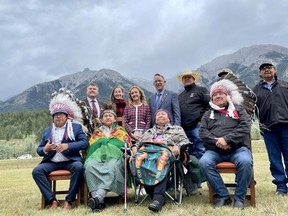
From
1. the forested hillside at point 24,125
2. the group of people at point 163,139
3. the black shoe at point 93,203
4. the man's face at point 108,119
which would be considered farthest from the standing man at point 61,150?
the forested hillside at point 24,125

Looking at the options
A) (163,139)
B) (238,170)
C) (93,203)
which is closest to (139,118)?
(163,139)

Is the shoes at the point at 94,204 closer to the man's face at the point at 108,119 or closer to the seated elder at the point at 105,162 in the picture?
the seated elder at the point at 105,162

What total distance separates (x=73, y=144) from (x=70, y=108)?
32.7 inches

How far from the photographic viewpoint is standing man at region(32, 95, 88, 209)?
552cm

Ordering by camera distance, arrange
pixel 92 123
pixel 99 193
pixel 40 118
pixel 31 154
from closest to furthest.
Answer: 1. pixel 99 193
2. pixel 92 123
3. pixel 31 154
4. pixel 40 118

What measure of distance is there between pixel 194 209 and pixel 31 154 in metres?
61.7

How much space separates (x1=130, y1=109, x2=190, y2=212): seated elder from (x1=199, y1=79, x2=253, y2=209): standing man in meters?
0.51

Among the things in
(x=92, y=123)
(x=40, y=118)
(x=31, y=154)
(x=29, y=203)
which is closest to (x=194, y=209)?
(x=92, y=123)

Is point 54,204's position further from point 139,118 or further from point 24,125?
point 24,125

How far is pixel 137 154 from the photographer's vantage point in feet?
17.3

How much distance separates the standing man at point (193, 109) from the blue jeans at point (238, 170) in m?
1.44

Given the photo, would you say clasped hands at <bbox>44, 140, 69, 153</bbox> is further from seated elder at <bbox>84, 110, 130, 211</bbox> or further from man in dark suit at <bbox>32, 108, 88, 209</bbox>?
seated elder at <bbox>84, 110, 130, 211</bbox>

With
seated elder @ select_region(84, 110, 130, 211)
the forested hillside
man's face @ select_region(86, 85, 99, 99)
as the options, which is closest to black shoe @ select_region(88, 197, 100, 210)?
seated elder @ select_region(84, 110, 130, 211)

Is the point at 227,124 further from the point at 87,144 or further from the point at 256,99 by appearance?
the point at 87,144
